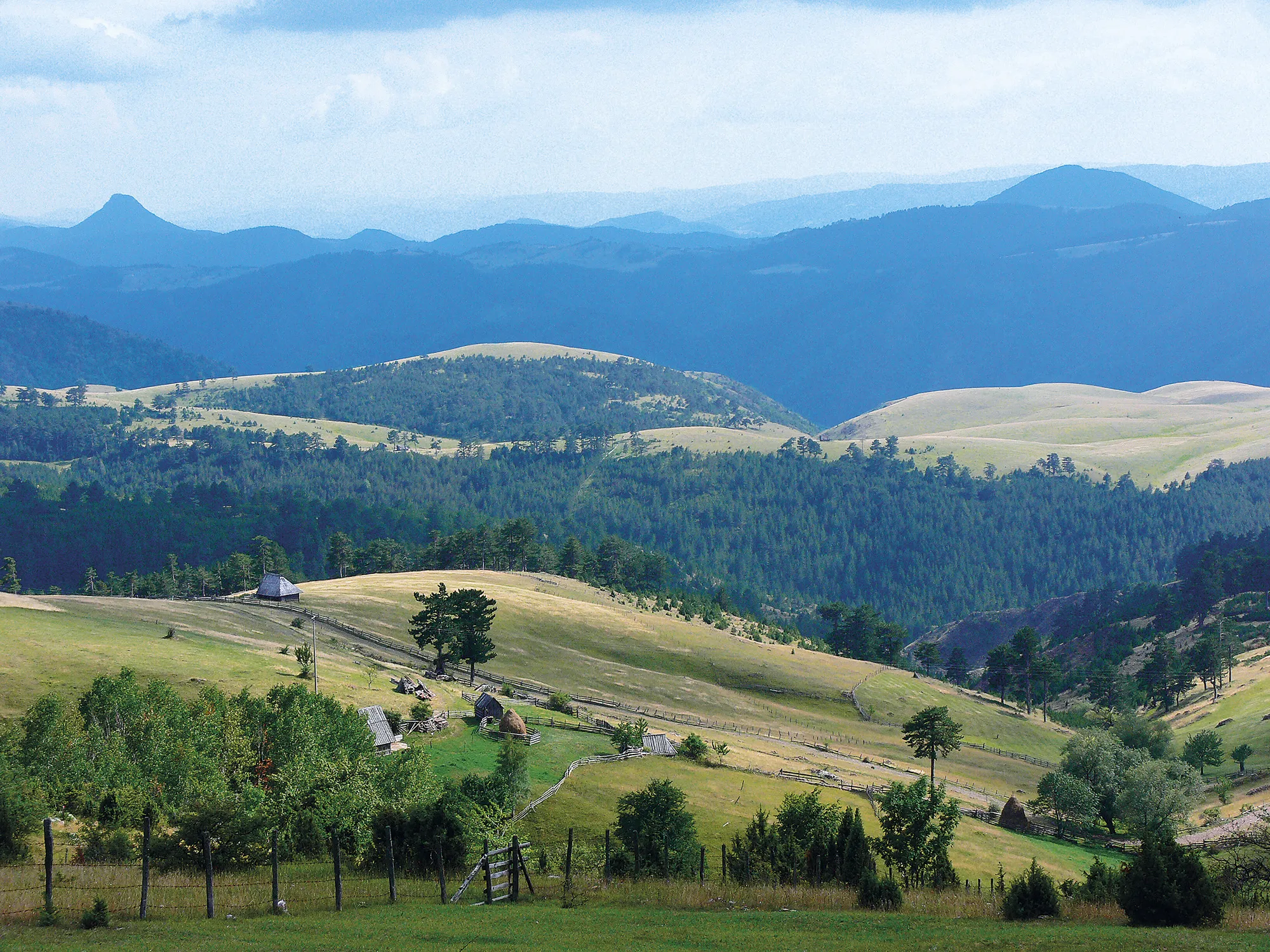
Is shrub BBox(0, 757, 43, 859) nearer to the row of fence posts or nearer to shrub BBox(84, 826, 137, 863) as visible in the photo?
shrub BBox(84, 826, 137, 863)

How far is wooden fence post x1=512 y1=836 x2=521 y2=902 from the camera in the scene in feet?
130

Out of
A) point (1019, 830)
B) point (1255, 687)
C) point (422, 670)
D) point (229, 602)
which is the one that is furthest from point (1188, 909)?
point (1255, 687)

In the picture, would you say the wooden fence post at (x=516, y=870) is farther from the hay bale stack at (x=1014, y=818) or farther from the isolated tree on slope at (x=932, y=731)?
the isolated tree on slope at (x=932, y=731)


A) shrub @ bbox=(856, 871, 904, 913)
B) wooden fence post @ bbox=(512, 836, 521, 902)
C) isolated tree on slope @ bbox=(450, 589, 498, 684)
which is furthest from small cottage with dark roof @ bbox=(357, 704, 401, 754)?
shrub @ bbox=(856, 871, 904, 913)

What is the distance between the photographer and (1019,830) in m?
86.4

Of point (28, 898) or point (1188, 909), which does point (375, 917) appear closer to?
point (28, 898)

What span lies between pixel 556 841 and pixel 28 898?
27.3 meters

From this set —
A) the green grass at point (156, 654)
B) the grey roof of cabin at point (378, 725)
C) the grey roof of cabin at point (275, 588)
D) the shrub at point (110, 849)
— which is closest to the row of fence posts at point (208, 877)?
the shrub at point (110, 849)

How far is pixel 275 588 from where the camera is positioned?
127 m

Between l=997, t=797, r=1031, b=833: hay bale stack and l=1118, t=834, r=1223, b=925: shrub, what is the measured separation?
5520 cm

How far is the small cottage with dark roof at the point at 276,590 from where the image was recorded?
127m

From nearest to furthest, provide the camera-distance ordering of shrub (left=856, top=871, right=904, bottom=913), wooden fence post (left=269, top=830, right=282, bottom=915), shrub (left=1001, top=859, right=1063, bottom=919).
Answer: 1. wooden fence post (left=269, top=830, right=282, bottom=915)
2. shrub (left=1001, top=859, right=1063, bottom=919)
3. shrub (left=856, top=871, right=904, bottom=913)

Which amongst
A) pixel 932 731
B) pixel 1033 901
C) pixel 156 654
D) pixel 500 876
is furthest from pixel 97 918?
pixel 932 731

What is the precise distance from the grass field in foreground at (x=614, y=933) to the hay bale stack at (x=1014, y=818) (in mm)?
55367
